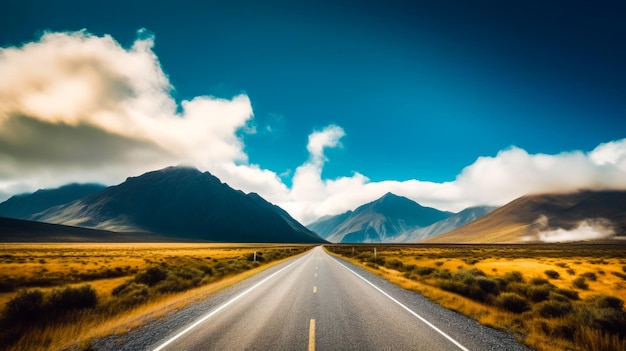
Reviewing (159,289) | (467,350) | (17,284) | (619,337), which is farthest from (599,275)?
(17,284)

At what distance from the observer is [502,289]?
15766mm

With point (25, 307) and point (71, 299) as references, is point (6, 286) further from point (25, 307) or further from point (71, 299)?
point (25, 307)

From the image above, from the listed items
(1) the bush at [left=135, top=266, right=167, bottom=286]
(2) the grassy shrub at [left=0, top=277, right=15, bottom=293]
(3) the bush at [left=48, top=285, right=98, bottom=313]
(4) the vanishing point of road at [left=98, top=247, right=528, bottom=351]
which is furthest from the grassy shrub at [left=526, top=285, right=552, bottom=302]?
(2) the grassy shrub at [left=0, top=277, right=15, bottom=293]

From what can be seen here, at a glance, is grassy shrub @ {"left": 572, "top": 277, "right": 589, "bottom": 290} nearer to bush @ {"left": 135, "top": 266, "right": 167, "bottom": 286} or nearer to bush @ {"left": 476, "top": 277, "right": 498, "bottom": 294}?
bush @ {"left": 476, "top": 277, "right": 498, "bottom": 294}

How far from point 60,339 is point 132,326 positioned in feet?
5.50

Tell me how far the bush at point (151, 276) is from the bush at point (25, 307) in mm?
8715

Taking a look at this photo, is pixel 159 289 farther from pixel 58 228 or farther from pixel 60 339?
pixel 58 228

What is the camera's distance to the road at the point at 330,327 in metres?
7.16

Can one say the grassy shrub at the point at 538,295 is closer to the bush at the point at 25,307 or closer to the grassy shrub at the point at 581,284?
the grassy shrub at the point at 581,284

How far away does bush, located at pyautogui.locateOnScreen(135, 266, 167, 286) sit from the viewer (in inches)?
791

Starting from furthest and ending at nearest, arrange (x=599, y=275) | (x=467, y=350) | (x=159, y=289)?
(x=599, y=275) < (x=159, y=289) < (x=467, y=350)

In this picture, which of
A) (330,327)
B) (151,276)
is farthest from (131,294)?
(330,327)

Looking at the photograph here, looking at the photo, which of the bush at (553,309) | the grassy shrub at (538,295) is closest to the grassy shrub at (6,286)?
the bush at (553,309)

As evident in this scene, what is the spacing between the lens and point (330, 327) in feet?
28.2
